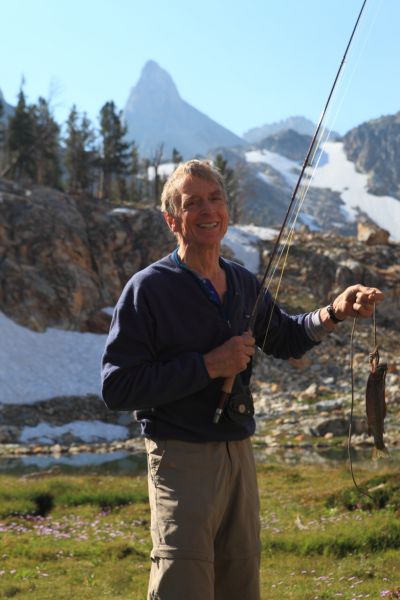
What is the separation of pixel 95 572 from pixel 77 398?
1064 inches

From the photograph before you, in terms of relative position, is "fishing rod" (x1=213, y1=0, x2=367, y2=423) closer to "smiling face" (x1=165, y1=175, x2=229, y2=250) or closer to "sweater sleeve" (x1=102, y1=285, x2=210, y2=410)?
"sweater sleeve" (x1=102, y1=285, x2=210, y2=410)

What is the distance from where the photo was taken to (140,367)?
3859 mm

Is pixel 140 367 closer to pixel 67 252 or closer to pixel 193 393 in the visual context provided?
pixel 193 393

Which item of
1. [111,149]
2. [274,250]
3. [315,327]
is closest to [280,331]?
[315,327]

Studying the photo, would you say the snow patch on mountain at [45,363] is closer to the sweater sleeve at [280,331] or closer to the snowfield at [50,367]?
the snowfield at [50,367]

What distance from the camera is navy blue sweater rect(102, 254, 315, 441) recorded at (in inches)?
150

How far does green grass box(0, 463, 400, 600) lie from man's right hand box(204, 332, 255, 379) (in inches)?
151

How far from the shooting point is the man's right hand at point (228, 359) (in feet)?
12.7

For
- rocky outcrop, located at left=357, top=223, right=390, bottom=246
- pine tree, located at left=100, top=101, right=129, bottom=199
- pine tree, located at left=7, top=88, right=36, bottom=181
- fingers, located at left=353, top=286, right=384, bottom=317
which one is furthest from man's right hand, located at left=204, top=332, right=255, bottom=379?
pine tree, located at left=100, top=101, right=129, bottom=199

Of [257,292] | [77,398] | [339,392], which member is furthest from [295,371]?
[257,292]

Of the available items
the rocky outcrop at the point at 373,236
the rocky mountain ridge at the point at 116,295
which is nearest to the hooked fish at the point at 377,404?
the rocky mountain ridge at the point at 116,295

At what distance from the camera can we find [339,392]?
3672 cm

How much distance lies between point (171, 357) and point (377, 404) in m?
1.34

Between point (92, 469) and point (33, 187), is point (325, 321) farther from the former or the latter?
point (33, 187)
